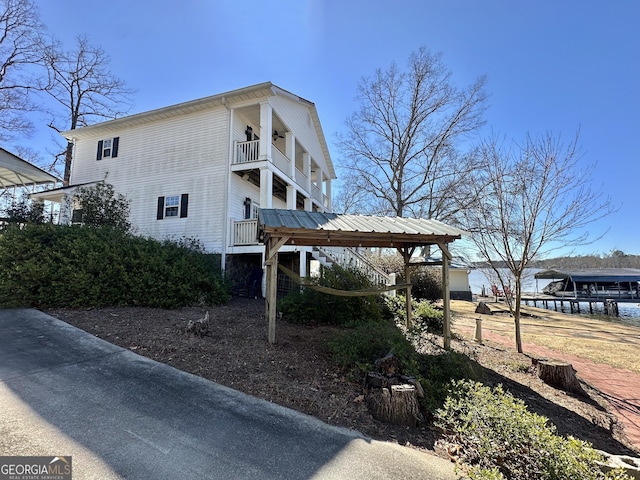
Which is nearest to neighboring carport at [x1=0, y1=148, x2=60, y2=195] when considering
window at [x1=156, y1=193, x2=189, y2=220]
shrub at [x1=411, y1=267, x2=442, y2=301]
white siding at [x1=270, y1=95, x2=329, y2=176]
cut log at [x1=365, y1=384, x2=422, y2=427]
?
window at [x1=156, y1=193, x2=189, y2=220]

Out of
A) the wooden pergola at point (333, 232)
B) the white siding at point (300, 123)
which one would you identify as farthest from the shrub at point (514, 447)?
the white siding at point (300, 123)

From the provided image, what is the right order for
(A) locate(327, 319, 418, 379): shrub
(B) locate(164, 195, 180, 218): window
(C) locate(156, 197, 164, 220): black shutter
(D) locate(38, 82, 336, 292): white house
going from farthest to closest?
(C) locate(156, 197, 164, 220): black shutter
(B) locate(164, 195, 180, 218): window
(D) locate(38, 82, 336, 292): white house
(A) locate(327, 319, 418, 379): shrub

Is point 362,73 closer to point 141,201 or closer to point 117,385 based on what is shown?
point 141,201

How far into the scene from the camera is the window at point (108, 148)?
46.0ft

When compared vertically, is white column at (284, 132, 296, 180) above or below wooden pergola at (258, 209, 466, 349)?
above

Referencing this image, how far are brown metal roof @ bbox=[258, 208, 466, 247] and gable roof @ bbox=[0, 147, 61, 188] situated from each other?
34.3ft

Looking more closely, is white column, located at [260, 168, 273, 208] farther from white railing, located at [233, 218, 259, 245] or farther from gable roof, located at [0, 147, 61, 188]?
gable roof, located at [0, 147, 61, 188]

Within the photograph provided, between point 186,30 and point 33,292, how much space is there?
9753 millimetres

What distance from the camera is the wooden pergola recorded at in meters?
5.27

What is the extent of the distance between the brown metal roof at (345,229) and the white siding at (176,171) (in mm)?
6684

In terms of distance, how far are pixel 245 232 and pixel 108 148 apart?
8986mm

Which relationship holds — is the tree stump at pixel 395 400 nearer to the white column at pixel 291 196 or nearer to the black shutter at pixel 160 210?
the white column at pixel 291 196

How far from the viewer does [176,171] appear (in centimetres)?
1266

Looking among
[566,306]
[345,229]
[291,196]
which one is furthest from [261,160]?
[566,306]
